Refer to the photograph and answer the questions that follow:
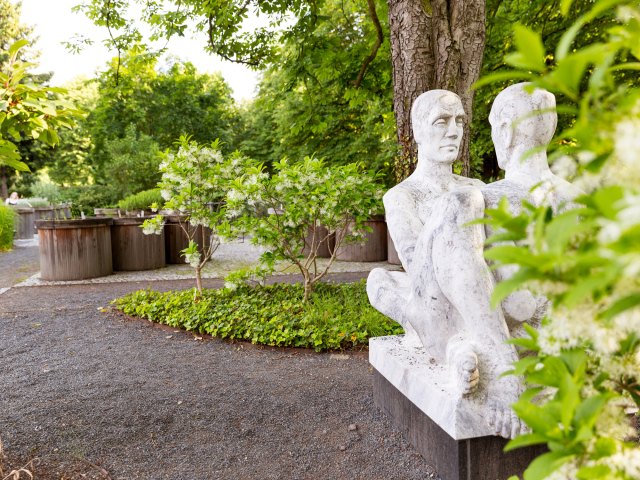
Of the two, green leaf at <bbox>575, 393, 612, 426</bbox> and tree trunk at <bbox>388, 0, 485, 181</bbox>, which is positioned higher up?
tree trunk at <bbox>388, 0, 485, 181</bbox>

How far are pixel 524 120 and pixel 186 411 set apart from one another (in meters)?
3.05

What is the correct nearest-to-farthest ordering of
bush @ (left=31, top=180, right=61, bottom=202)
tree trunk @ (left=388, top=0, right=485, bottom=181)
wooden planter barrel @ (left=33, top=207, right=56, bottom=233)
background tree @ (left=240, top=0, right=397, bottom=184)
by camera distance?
tree trunk @ (left=388, top=0, right=485, bottom=181) < background tree @ (left=240, top=0, right=397, bottom=184) < wooden planter barrel @ (left=33, top=207, right=56, bottom=233) < bush @ (left=31, top=180, right=61, bottom=202)

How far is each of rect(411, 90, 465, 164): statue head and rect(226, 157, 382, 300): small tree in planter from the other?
9.56ft

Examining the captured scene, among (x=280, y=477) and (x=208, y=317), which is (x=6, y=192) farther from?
(x=280, y=477)

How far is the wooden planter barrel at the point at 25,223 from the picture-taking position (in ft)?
61.4

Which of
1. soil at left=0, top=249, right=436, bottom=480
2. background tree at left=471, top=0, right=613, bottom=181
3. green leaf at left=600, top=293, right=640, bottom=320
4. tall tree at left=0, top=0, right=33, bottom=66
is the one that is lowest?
soil at left=0, top=249, right=436, bottom=480

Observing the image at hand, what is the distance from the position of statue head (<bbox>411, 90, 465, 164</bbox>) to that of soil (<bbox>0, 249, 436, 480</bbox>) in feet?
6.01

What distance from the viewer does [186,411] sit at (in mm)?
3820

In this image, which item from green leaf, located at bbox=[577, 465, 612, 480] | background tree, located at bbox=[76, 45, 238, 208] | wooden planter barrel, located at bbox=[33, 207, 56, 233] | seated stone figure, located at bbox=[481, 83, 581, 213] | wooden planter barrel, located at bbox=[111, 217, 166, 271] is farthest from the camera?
background tree, located at bbox=[76, 45, 238, 208]

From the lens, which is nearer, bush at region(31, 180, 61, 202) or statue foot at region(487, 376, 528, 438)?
statue foot at region(487, 376, 528, 438)

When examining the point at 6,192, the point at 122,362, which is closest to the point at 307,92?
the point at 122,362

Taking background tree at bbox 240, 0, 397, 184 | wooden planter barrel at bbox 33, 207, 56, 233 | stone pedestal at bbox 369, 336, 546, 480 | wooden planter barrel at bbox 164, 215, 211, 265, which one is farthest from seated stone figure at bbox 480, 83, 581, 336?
wooden planter barrel at bbox 33, 207, 56, 233

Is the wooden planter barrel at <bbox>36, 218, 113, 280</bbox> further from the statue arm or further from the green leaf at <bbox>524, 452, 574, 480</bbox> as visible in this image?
the green leaf at <bbox>524, 452, 574, 480</bbox>

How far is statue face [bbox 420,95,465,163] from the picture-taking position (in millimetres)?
3143
